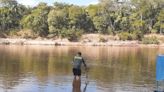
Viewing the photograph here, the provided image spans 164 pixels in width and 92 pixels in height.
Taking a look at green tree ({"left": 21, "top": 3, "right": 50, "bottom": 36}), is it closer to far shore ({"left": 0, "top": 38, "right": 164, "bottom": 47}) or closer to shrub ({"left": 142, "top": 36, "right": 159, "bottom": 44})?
far shore ({"left": 0, "top": 38, "right": 164, "bottom": 47})

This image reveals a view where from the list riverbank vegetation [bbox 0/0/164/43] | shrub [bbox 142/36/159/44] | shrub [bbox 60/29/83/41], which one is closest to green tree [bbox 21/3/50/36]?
riverbank vegetation [bbox 0/0/164/43]

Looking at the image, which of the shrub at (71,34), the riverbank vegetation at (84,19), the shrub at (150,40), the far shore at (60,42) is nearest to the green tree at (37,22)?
the riverbank vegetation at (84,19)

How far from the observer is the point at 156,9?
113 m

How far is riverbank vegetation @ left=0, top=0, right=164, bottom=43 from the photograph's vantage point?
→ 341 feet

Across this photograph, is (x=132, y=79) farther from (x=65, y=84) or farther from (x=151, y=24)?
(x=151, y=24)

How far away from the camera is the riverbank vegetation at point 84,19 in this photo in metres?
104

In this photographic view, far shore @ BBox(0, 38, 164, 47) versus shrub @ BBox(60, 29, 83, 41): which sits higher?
shrub @ BBox(60, 29, 83, 41)

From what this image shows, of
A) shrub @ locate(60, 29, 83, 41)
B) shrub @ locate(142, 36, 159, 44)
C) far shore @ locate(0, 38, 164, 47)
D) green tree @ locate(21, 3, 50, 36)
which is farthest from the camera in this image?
green tree @ locate(21, 3, 50, 36)

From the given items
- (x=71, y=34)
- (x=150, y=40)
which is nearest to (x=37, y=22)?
(x=71, y=34)

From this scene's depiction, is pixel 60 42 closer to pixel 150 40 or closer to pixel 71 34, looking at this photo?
pixel 71 34

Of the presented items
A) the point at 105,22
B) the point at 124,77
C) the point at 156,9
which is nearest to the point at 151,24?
the point at 156,9

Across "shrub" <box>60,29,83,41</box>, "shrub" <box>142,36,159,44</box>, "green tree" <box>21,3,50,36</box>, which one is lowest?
"shrub" <box>142,36,159,44</box>

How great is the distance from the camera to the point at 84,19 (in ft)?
358

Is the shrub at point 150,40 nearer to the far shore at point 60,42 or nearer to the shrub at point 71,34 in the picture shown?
the far shore at point 60,42
